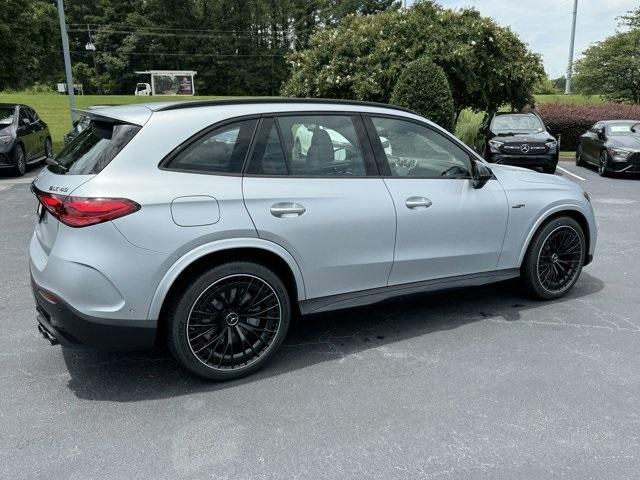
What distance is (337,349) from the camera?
4.04 m

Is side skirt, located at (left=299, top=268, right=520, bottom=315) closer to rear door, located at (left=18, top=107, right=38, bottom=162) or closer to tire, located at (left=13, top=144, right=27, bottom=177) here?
tire, located at (left=13, top=144, right=27, bottom=177)

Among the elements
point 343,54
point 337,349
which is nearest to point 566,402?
point 337,349

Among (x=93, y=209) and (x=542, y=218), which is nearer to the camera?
(x=93, y=209)

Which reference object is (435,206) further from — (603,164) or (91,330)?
(603,164)

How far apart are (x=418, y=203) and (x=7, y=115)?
12228 mm

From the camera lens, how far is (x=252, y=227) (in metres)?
3.43

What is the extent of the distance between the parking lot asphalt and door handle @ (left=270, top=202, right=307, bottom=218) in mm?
1050

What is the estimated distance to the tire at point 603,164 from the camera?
13.4 metres

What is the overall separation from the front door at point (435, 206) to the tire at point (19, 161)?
10.9 metres

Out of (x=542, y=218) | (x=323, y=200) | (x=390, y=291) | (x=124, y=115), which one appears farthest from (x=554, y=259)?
(x=124, y=115)

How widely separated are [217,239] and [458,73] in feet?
45.0

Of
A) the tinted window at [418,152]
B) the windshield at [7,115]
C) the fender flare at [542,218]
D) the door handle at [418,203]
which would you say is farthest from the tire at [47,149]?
the fender flare at [542,218]

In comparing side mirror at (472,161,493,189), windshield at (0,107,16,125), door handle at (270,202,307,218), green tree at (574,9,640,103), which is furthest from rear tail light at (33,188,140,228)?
green tree at (574,9,640,103)

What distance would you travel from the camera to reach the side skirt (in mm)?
3822
